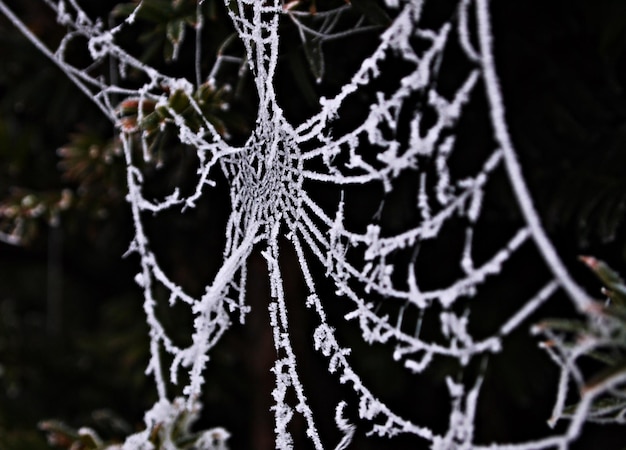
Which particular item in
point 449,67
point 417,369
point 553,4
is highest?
point 553,4

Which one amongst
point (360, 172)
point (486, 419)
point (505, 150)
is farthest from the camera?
point (486, 419)

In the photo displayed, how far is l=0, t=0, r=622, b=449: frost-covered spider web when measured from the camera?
0.70 metres

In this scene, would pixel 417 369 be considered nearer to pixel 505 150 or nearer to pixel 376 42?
pixel 505 150

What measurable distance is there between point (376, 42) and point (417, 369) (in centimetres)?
62

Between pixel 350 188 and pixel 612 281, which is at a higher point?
pixel 350 188

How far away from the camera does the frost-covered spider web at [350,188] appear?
2.31 ft

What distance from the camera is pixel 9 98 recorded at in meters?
1.73

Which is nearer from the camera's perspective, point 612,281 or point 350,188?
point 612,281

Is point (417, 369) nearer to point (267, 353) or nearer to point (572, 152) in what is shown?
point (572, 152)

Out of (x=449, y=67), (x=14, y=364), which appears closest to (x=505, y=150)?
(x=449, y=67)

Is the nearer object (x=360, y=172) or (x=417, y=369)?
(x=417, y=369)

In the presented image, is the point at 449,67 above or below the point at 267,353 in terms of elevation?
above

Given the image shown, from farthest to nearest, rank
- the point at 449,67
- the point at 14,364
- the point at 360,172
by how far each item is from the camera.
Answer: the point at 14,364
the point at 449,67
the point at 360,172

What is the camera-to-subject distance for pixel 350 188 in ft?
4.45
